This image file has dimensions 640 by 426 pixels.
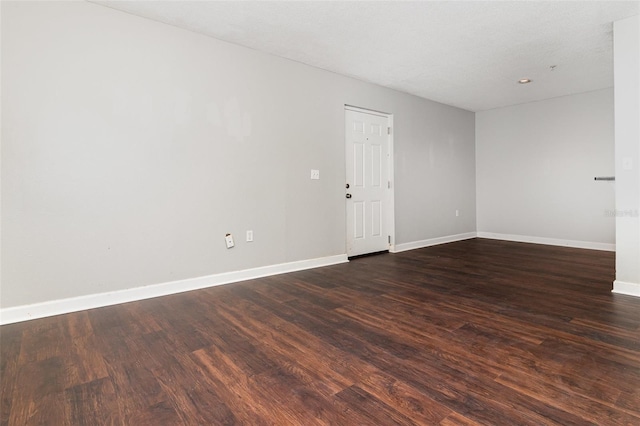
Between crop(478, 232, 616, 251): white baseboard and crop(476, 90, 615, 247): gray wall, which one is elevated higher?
crop(476, 90, 615, 247): gray wall

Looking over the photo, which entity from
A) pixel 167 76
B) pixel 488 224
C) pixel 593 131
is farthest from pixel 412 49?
pixel 488 224

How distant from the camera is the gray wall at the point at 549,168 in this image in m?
5.24

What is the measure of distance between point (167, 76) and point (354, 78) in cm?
248

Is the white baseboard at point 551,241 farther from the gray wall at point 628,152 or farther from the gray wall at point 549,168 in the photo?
the gray wall at point 628,152

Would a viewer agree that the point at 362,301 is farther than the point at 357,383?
Yes

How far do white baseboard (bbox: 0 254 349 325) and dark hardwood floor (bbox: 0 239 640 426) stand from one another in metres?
0.11

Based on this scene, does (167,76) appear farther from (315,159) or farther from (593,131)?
(593,131)

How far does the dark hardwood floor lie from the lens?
1402mm

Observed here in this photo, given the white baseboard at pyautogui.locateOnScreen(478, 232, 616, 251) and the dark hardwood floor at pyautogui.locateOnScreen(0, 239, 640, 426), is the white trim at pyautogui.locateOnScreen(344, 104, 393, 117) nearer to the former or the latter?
the dark hardwood floor at pyautogui.locateOnScreen(0, 239, 640, 426)

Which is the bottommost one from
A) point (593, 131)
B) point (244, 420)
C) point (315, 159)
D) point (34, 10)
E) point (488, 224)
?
point (244, 420)

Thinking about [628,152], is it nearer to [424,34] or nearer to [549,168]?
[424,34]

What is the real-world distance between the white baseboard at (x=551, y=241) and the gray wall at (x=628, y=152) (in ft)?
9.05

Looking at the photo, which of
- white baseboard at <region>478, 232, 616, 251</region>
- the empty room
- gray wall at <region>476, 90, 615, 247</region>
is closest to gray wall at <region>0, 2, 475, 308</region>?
the empty room

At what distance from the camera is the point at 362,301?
2848mm
